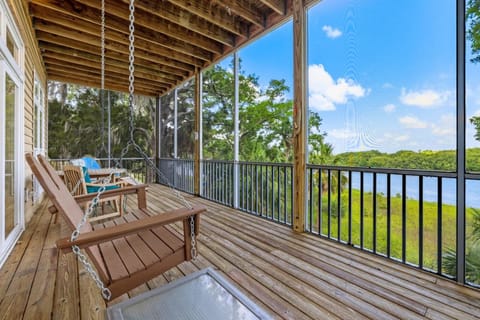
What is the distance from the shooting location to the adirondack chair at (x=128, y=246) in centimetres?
118

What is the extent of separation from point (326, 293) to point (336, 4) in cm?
296

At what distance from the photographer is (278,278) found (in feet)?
6.07

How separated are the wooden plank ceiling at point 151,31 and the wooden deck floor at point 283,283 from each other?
117 inches

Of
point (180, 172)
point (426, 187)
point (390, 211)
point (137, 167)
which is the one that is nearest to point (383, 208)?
point (390, 211)

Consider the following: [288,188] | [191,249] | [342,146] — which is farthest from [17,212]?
[342,146]

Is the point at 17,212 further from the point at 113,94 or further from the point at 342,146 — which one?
the point at 113,94

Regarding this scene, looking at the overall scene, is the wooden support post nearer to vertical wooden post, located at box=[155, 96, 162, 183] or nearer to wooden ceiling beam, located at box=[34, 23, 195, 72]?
vertical wooden post, located at box=[155, 96, 162, 183]

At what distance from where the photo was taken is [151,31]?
3.90 metres

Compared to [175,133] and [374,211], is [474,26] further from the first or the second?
[175,133]

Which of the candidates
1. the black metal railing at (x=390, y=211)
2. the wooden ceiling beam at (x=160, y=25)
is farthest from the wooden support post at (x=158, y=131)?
the black metal railing at (x=390, y=211)

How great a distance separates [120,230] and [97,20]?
3510mm

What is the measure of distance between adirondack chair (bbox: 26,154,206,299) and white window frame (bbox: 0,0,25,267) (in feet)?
3.61

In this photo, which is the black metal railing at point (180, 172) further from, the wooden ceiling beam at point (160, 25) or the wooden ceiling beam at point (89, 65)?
the wooden ceiling beam at point (160, 25)

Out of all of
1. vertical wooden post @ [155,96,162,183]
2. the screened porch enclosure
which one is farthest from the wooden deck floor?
vertical wooden post @ [155,96,162,183]
